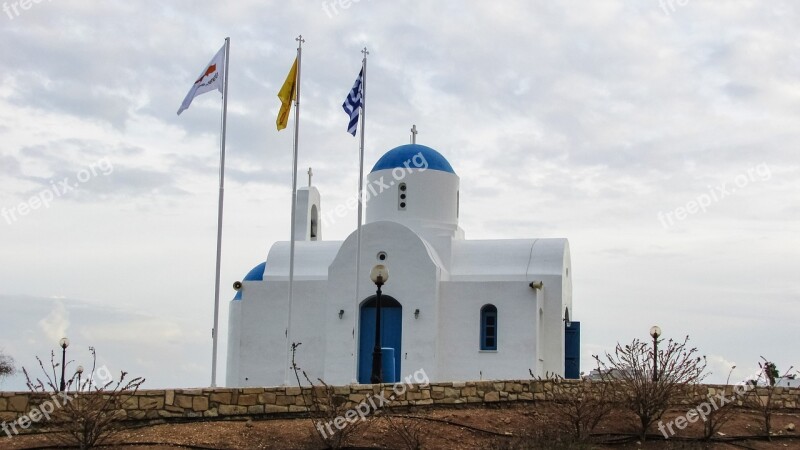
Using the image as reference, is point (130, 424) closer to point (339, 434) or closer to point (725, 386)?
point (339, 434)

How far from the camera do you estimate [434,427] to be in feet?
49.7

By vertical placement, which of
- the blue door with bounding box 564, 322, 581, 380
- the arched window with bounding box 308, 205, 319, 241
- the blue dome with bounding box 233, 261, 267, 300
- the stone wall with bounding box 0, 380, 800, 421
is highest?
the arched window with bounding box 308, 205, 319, 241

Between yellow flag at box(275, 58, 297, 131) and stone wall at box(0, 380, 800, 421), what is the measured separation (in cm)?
710

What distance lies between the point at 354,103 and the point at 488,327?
289 inches

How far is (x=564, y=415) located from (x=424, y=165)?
14227 millimetres

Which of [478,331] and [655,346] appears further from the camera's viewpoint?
[478,331]

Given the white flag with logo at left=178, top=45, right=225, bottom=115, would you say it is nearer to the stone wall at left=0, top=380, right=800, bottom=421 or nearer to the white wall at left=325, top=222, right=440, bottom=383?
the stone wall at left=0, top=380, right=800, bottom=421

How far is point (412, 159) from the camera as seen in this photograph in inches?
1129

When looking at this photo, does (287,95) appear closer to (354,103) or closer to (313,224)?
(354,103)

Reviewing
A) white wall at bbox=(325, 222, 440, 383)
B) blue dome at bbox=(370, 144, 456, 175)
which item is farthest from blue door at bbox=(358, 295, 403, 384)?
blue dome at bbox=(370, 144, 456, 175)

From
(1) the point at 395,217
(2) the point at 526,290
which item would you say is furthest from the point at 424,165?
(2) the point at 526,290

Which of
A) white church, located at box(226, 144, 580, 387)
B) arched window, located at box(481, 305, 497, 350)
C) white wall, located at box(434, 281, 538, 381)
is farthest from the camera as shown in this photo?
arched window, located at box(481, 305, 497, 350)

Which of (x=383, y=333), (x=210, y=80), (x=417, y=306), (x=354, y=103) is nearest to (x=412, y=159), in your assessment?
(x=417, y=306)

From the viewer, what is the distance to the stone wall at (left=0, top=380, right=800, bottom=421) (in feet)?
46.1
